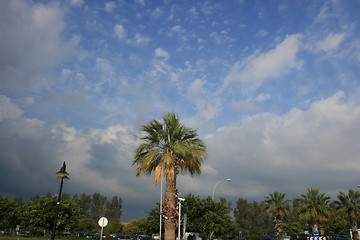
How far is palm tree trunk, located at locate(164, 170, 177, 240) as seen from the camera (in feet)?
54.9

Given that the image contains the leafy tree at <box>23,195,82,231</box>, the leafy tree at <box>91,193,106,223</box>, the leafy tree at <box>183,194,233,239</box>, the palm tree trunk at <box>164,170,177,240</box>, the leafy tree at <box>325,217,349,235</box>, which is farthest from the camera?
the leafy tree at <box>91,193,106,223</box>

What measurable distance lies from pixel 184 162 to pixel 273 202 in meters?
38.1

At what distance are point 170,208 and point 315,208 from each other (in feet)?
125

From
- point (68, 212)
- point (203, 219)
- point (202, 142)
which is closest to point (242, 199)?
point (203, 219)

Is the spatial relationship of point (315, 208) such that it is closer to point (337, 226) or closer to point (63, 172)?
point (337, 226)

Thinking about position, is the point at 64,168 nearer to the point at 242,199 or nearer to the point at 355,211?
the point at 355,211

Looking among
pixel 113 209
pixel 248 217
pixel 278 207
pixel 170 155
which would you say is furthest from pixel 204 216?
pixel 113 209

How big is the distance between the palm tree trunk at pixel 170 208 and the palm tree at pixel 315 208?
120 feet

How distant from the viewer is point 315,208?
155 ft

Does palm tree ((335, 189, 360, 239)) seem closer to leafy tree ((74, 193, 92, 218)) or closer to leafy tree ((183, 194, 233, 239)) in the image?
leafy tree ((183, 194, 233, 239))

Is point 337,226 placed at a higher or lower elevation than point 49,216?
lower

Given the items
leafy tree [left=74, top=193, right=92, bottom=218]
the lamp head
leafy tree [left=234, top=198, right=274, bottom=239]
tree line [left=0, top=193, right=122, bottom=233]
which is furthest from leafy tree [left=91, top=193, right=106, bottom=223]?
the lamp head

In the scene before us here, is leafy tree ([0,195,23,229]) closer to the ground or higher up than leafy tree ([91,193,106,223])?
closer to the ground

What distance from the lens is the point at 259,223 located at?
114625 millimetres
